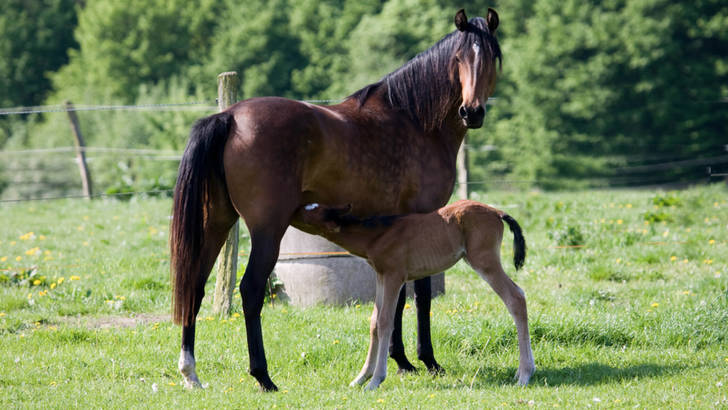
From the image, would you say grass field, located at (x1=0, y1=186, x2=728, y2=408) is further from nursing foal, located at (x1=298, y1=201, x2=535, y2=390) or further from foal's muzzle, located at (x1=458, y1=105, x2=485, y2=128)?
foal's muzzle, located at (x1=458, y1=105, x2=485, y2=128)

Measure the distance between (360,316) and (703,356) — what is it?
9.49 feet

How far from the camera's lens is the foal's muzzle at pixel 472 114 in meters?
5.70

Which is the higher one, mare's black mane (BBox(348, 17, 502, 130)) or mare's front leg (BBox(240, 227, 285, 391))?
mare's black mane (BBox(348, 17, 502, 130))

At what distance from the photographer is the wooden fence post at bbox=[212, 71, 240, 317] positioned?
24.6 feet

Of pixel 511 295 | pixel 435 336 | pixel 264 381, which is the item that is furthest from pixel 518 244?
pixel 264 381

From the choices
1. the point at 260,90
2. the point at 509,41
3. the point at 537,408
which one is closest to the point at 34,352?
the point at 537,408

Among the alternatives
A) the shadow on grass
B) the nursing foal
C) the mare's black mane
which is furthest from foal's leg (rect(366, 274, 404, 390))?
the mare's black mane

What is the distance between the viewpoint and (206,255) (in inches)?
222

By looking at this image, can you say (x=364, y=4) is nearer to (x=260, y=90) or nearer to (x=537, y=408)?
(x=260, y=90)

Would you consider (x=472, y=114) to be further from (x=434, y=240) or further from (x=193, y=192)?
(x=193, y=192)

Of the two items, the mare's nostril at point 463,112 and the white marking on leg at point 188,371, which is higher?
the mare's nostril at point 463,112

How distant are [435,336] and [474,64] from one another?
2.25 m

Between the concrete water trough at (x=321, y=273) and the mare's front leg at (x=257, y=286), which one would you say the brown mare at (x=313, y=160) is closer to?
the mare's front leg at (x=257, y=286)

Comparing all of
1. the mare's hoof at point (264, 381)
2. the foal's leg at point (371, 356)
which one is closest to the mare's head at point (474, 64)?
the foal's leg at point (371, 356)
